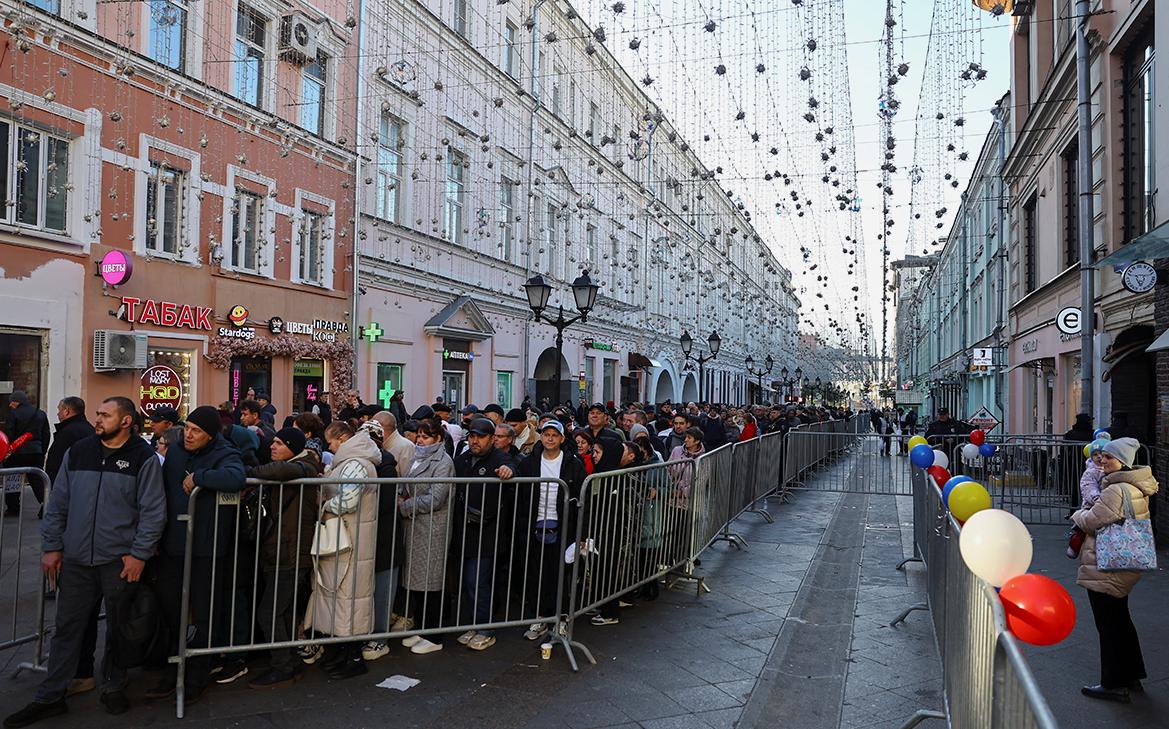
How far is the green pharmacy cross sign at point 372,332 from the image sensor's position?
19.0m

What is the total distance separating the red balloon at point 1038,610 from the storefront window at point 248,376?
49.6 ft

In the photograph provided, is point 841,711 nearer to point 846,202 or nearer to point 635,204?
point 846,202

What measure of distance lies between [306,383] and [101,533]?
1371 cm

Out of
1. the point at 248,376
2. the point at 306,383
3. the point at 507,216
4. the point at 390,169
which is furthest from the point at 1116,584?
the point at 507,216

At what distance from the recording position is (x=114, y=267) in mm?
13234

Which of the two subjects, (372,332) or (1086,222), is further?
(372,332)

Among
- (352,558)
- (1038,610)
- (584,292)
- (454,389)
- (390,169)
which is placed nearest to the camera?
(1038,610)

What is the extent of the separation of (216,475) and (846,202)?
11544mm

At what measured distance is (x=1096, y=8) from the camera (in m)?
13.9

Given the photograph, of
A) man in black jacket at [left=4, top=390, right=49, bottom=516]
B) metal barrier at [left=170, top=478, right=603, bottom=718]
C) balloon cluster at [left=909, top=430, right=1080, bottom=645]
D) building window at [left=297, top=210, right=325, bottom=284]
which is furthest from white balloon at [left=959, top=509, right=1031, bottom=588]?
building window at [left=297, top=210, right=325, bottom=284]

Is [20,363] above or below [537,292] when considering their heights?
below

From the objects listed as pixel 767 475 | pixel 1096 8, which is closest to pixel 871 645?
pixel 767 475

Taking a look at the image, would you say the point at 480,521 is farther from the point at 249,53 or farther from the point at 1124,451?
the point at 249,53

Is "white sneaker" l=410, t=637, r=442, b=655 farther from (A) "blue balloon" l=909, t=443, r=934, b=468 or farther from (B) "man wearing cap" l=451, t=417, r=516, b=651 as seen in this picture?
(A) "blue balloon" l=909, t=443, r=934, b=468
